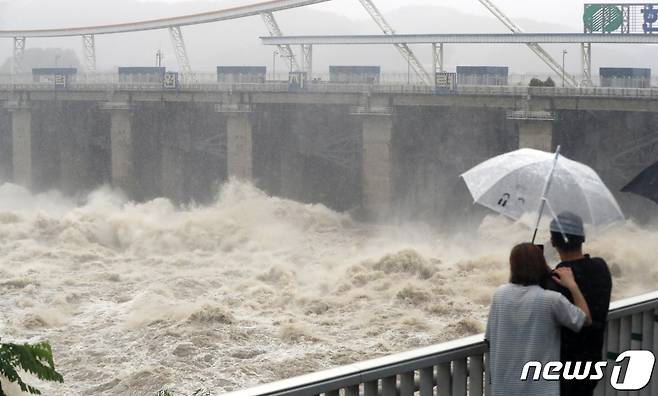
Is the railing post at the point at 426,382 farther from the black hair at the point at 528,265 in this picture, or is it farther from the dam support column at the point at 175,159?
the dam support column at the point at 175,159

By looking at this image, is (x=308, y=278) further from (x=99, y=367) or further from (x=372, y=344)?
(x=99, y=367)

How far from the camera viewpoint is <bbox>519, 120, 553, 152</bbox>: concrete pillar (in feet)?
121

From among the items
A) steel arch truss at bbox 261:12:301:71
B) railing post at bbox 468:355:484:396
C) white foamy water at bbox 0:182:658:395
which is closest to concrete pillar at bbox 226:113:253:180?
white foamy water at bbox 0:182:658:395

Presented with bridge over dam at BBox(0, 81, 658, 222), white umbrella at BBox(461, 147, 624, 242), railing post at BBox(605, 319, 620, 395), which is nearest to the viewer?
white umbrella at BBox(461, 147, 624, 242)

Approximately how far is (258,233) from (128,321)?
14024mm

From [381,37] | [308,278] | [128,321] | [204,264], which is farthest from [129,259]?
[381,37]

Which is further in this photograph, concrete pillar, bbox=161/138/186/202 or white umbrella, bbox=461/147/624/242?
concrete pillar, bbox=161/138/186/202

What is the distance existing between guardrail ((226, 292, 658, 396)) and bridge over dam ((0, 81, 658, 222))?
30.4 metres

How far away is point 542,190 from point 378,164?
3464cm

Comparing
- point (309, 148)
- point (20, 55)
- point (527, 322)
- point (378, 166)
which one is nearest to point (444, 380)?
point (527, 322)

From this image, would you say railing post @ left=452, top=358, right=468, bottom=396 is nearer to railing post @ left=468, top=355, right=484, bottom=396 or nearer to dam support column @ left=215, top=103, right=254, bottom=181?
railing post @ left=468, top=355, right=484, bottom=396

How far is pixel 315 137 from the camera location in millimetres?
45469

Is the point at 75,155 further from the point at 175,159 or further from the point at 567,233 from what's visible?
the point at 567,233

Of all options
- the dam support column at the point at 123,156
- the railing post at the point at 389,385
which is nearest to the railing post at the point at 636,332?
the railing post at the point at 389,385
